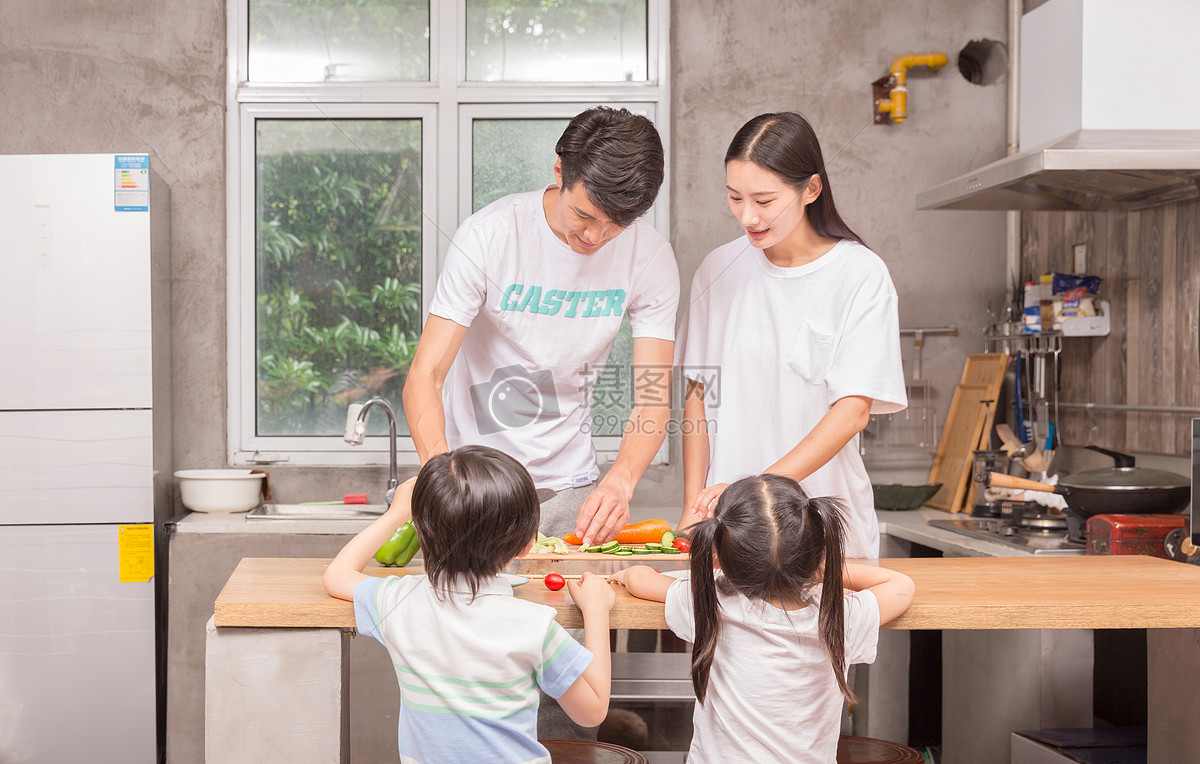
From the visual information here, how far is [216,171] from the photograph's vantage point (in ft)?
10.1

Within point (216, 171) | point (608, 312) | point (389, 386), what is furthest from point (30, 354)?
point (608, 312)

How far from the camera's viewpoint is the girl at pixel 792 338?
1.60m

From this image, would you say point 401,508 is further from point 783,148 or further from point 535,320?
point 783,148

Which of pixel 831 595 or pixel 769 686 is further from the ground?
pixel 831 595

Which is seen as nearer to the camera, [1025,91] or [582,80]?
[1025,91]

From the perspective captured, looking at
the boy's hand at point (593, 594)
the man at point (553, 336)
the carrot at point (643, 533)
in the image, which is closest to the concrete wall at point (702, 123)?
the man at point (553, 336)

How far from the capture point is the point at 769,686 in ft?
3.89

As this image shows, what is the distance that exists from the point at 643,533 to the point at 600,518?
9cm

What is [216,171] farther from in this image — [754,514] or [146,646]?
[754,514]

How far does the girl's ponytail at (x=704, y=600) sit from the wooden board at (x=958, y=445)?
2023mm

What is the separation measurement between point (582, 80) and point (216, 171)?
47.1 inches

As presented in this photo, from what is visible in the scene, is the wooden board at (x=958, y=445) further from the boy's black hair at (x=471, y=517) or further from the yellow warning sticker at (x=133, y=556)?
the yellow warning sticker at (x=133, y=556)

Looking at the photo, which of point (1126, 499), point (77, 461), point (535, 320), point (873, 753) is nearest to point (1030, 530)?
point (1126, 499)

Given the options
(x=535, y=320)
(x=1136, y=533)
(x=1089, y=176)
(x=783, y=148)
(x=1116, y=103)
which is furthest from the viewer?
(x=1116, y=103)
